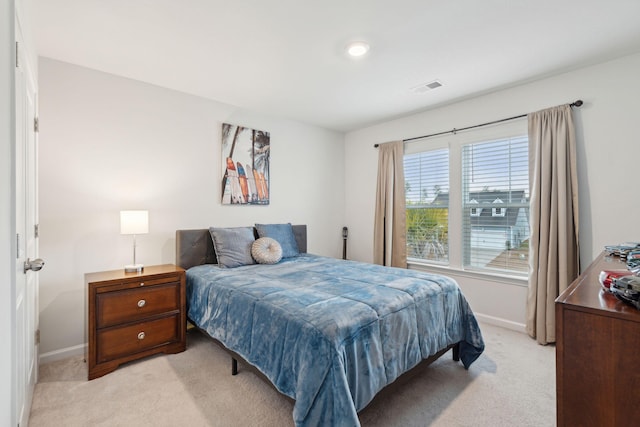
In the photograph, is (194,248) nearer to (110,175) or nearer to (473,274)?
(110,175)

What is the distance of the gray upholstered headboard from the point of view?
3094mm

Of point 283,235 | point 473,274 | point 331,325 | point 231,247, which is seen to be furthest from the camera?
point 283,235

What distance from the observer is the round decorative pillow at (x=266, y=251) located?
127 inches

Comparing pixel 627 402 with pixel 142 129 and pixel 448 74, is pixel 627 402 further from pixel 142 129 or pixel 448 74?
pixel 142 129

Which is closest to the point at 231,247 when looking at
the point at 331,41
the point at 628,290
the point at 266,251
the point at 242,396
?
the point at 266,251

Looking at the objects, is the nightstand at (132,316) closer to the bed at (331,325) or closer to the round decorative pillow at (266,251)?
the bed at (331,325)

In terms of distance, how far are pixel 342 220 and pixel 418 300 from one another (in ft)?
9.81

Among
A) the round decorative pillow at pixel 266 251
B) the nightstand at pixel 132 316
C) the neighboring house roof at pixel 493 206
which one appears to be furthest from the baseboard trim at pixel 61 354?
the neighboring house roof at pixel 493 206

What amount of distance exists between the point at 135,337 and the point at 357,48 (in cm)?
295

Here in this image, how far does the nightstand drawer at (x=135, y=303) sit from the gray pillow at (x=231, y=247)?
535mm

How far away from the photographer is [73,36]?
2.23 metres

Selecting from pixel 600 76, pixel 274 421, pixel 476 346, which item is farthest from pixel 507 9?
pixel 274 421

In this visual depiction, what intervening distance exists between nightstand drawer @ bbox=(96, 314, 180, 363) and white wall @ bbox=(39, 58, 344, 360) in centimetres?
62

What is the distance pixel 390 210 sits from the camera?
4.23 m
